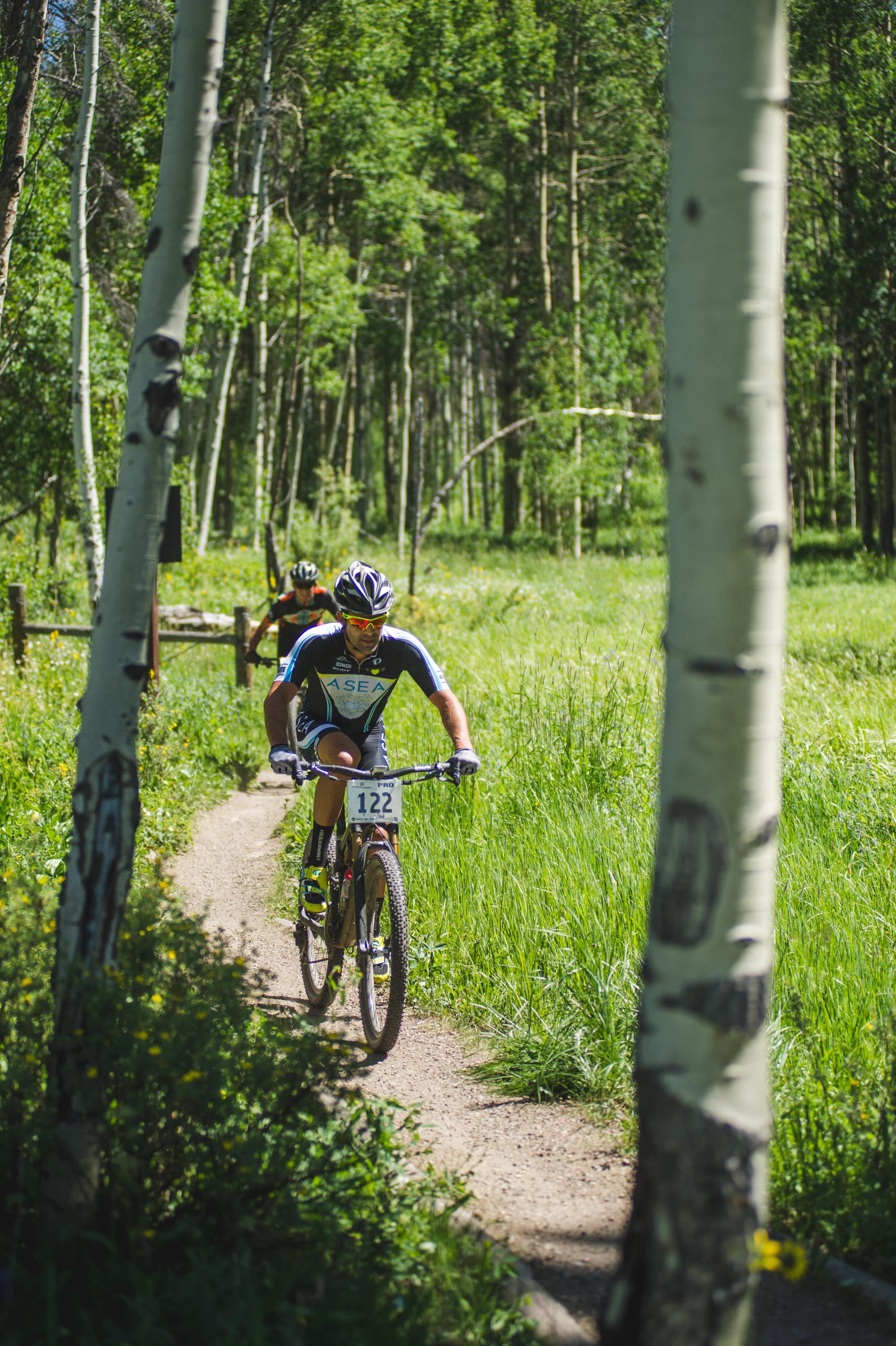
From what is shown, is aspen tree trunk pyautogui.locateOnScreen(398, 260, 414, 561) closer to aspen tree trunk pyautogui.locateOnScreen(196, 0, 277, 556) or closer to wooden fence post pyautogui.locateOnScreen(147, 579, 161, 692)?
aspen tree trunk pyautogui.locateOnScreen(196, 0, 277, 556)

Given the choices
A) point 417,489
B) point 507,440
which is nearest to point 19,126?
point 417,489

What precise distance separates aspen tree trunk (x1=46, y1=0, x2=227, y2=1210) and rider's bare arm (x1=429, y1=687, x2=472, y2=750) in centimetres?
221

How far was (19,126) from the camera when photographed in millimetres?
7121

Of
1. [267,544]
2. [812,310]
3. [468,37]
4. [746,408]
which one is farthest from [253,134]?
[746,408]

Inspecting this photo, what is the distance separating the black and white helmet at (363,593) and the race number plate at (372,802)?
778mm

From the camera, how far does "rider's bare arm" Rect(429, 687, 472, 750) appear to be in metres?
4.73

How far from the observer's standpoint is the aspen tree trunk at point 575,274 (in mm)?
25969

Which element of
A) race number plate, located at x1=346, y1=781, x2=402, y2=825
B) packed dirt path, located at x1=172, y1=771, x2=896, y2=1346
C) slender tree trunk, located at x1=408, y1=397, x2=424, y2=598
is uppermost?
slender tree trunk, located at x1=408, y1=397, x2=424, y2=598

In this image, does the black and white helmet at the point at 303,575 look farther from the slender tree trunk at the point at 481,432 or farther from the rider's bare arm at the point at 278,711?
the slender tree trunk at the point at 481,432

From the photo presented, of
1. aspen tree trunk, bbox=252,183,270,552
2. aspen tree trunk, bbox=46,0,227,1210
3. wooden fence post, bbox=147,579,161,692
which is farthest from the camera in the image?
aspen tree trunk, bbox=252,183,270,552

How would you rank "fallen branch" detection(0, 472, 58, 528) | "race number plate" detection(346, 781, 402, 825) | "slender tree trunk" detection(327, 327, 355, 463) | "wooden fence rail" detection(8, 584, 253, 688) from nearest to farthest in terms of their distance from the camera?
1. "race number plate" detection(346, 781, 402, 825)
2. "wooden fence rail" detection(8, 584, 253, 688)
3. "fallen branch" detection(0, 472, 58, 528)
4. "slender tree trunk" detection(327, 327, 355, 463)

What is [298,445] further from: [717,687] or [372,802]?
[717,687]

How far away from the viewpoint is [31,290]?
16.7m

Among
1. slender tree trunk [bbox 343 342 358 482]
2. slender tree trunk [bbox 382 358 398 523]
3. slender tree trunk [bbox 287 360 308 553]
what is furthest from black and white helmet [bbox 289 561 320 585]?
slender tree trunk [bbox 382 358 398 523]
